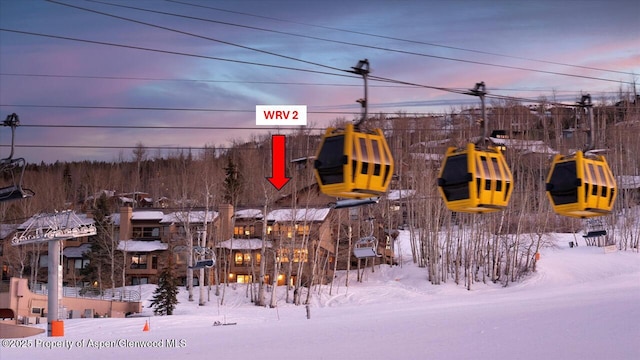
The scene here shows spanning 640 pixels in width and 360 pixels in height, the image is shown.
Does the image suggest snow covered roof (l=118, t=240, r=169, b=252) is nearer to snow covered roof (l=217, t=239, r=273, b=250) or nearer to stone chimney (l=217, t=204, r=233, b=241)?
stone chimney (l=217, t=204, r=233, b=241)

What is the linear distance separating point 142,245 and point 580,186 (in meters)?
64.9

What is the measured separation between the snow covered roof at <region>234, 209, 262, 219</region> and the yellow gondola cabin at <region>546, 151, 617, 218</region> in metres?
51.7

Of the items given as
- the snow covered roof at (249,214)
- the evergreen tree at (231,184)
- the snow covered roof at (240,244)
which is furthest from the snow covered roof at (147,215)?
the snow covered roof at (240,244)

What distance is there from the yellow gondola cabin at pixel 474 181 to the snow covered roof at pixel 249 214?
2097 inches

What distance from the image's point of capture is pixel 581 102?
1692cm

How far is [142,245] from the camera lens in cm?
7588

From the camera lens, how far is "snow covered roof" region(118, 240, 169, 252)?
7444 cm

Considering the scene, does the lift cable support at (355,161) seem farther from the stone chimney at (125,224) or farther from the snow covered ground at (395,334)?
the stone chimney at (125,224)

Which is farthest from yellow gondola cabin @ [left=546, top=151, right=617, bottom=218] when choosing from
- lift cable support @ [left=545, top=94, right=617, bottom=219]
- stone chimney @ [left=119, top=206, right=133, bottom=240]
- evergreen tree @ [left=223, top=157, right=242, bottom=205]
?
stone chimney @ [left=119, top=206, right=133, bottom=240]

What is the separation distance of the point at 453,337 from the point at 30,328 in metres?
23.1

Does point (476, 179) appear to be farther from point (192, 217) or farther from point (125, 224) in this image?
point (125, 224)

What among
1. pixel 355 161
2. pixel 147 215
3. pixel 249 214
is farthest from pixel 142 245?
pixel 355 161

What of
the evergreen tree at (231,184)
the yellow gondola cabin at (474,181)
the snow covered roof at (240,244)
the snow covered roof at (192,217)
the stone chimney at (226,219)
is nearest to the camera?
the yellow gondola cabin at (474,181)

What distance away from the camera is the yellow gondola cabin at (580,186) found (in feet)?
53.4
